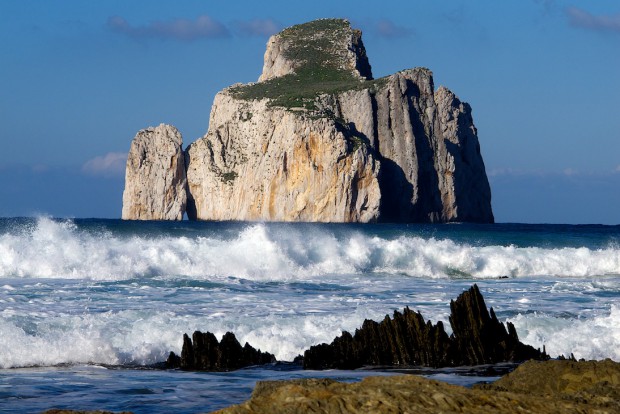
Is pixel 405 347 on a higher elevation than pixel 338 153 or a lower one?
lower

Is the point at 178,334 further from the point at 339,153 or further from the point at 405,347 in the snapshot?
the point at 339,153

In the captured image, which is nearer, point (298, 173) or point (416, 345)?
point (416, 345)

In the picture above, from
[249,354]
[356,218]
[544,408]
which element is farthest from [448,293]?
[356,218]

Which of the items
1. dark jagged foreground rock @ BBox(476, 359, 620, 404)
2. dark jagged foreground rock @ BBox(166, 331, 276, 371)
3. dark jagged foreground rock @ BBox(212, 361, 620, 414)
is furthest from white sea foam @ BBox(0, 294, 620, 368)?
dark jagged foreground rock @ BBox(212, 361, 620, 414)

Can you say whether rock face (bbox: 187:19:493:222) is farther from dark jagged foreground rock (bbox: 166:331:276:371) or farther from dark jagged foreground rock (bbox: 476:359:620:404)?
dark jagged foreground rock (bbox: 476:359:620:404)

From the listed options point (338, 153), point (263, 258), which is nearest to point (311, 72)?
point (338, 153)

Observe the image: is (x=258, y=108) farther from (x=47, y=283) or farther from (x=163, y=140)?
(x=47, y=283)
